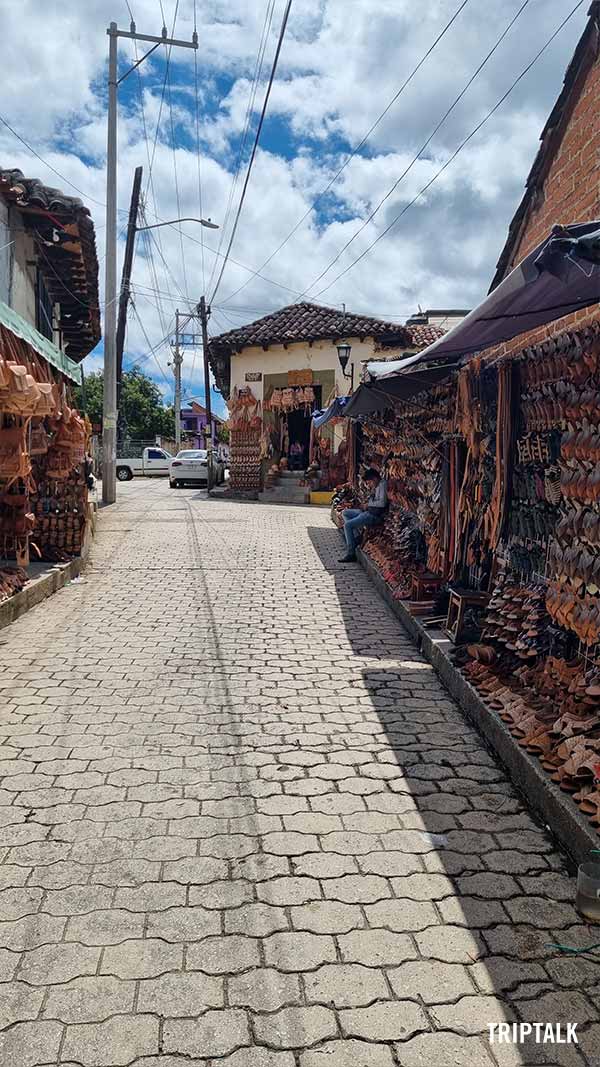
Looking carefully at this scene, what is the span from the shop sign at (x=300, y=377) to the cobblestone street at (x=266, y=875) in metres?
16.2

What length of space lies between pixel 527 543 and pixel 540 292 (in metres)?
2.07

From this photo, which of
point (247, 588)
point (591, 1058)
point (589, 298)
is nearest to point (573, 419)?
point (589, 298)

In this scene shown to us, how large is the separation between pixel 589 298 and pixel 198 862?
11.5 ft

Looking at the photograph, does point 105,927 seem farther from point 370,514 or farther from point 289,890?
point 370,514

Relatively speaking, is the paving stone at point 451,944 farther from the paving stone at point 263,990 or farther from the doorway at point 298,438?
the doorway at point 298,438

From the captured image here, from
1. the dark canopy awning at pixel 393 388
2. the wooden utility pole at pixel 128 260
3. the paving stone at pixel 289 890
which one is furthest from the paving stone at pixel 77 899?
the wooden utility pole at pixel 128 260

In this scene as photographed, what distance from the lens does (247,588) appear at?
8.64m

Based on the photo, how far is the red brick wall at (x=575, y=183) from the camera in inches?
170

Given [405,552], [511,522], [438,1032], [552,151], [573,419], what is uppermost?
[552,151]

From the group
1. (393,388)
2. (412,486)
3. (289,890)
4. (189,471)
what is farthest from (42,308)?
(189,471)

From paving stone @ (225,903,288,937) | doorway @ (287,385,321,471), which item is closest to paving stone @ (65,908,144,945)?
paving stone @ (225,903,288,937)

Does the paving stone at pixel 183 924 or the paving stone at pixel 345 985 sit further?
the paving stone at pixel 183 924

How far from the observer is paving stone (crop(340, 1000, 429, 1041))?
80.2 inches

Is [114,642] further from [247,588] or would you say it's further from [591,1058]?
[591,1058]
